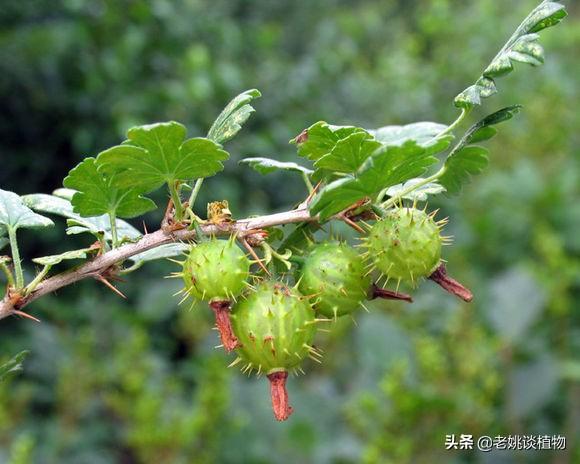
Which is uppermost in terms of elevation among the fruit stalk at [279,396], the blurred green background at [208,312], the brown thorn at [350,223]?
the blurred green background at [208,312]

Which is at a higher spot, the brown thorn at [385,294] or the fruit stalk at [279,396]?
the brown thorn at [385,294]

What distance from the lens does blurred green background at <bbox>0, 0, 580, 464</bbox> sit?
2863mm

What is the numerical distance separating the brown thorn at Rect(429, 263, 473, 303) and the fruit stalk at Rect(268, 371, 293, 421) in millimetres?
247

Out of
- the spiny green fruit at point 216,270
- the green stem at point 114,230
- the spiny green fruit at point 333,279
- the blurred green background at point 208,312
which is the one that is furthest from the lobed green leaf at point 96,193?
the blurred green background at point 208,312

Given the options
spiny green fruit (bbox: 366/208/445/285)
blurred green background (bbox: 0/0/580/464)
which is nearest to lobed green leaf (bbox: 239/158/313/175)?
spiny green fruit (bbox: 366/208/445/285)

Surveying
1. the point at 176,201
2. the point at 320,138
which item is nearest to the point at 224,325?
the point at 176,201

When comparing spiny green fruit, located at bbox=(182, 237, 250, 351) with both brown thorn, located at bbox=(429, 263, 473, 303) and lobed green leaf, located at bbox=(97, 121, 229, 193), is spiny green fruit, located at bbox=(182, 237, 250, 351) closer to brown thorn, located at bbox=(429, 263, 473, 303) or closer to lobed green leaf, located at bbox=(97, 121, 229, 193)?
lobed green leaf, located at bbox=(97, 121, 229, 193)

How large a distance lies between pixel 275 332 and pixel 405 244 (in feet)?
0.67

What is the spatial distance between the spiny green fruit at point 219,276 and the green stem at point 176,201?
6 centimetres

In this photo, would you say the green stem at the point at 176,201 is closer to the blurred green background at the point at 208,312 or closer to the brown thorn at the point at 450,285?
the brown thorn at the point at 450,285

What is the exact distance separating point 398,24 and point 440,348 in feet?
17.1

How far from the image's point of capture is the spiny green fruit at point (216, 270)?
3.16 feet

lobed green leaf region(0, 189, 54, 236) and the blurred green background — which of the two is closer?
lobed green leaf region(0, 189, 54, 236)

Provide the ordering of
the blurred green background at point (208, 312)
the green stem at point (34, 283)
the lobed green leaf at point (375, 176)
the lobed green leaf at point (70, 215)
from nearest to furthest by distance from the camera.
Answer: the lobed green leaf at point (375, 176) < the green stem at point (34, 283) < the lobed green leaf at point (70, 215) < the blurred green background at point (208, 312)
